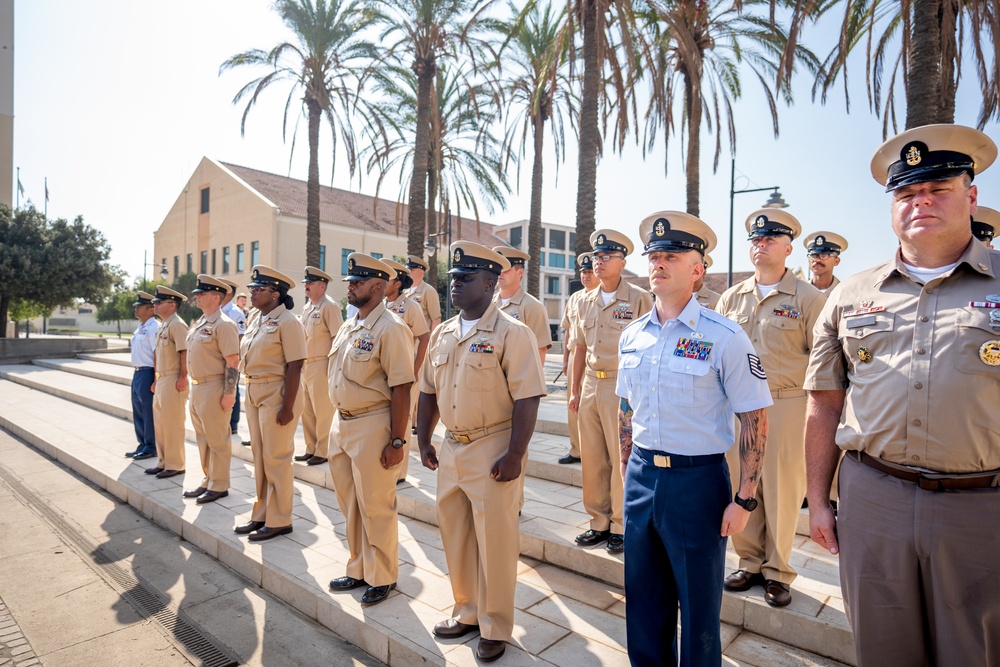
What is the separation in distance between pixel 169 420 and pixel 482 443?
5.48m

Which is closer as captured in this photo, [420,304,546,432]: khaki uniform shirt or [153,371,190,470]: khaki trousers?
[420,304,546,432]: khaki uniform shirt

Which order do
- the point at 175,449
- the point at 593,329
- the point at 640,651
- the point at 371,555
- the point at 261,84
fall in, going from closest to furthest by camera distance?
the point at 640,651 < the point at 371,555 < the point at 593,329 < the point at 175,449 < the point at 261,84

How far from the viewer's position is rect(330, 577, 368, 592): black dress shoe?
4.05 metres

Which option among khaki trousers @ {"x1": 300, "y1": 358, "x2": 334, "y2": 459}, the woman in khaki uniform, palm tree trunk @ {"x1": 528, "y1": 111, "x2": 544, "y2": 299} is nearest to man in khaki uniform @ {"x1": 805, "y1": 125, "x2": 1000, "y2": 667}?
the woman in khaki uniform

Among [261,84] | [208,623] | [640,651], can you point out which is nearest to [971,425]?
[640,651]

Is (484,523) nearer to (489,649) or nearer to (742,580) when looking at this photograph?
(489,649)

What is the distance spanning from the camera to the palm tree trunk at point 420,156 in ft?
48.5

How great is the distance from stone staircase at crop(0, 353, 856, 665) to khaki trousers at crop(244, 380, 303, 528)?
29 centimetres

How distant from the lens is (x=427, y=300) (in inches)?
318

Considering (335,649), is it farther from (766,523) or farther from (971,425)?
(971,425)

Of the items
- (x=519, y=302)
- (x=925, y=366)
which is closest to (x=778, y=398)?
(x=925, y=366)

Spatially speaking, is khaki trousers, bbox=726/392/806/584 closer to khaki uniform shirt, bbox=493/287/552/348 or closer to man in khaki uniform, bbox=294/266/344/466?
khaki uniform shirt, bbox=493/287/552/348

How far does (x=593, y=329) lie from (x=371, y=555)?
8.29 ft

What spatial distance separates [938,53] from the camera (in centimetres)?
750
